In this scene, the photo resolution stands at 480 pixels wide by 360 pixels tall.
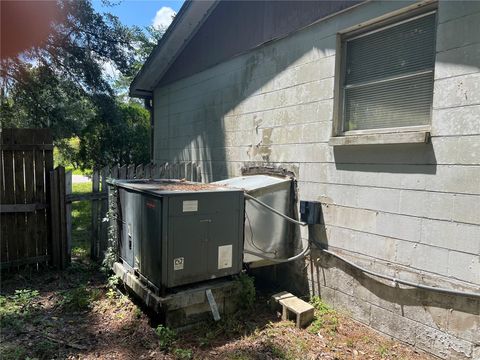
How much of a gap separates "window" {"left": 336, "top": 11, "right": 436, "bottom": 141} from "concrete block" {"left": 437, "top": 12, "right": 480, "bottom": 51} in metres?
0.18

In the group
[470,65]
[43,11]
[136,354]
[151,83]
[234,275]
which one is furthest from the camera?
[151,83]

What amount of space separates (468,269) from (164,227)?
2645mm

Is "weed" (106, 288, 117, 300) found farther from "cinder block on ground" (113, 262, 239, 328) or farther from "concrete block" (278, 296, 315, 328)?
"concrete block" (278, 296, 315, 328)

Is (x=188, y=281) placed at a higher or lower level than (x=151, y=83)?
lower

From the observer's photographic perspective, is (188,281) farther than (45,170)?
No

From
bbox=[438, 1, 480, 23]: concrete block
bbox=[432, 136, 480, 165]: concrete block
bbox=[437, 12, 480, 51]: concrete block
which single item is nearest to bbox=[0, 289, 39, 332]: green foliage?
bbox=[432, 136, 480, 165]: concrete block

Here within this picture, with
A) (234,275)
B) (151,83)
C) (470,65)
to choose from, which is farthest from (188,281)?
(151,83)

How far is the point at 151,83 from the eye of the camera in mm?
8750

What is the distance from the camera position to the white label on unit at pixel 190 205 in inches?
136

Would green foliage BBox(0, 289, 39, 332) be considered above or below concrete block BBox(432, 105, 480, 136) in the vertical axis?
below

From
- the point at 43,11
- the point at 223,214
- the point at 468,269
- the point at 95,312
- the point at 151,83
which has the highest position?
the point at 43,11

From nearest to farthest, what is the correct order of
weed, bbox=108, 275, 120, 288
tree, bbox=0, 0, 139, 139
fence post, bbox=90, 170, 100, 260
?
1. weed, bbox=108, 275, 120, 288
2. fence post, bbox=90, 170, 100, 260
3. tree, bbox=0, 0, 139, 139

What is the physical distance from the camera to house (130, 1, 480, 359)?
2.92 meters

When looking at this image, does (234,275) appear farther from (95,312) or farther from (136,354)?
(95,312)
